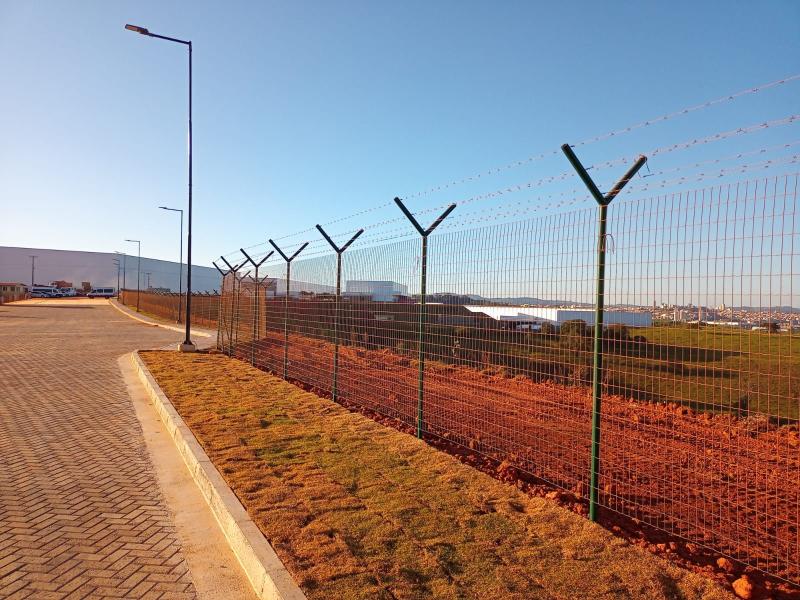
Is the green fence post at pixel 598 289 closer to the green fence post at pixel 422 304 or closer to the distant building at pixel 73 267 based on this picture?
the green fence post at pixel 422 304

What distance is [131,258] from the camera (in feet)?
475

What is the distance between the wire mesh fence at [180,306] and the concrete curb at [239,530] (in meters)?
15.6

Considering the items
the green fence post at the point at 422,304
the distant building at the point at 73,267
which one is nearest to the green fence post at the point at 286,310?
the green fence post at the point at 422,304

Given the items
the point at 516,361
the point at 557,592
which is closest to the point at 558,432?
the point at 516,361

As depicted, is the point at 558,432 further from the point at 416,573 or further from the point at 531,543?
the point at 416,573

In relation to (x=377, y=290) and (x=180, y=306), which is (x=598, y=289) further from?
(x=180, y=306)

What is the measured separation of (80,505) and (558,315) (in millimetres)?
4315

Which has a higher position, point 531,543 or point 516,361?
point 516,361

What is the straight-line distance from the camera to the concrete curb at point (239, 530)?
3.51 m

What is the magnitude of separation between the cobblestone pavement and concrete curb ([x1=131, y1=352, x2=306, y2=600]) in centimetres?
38

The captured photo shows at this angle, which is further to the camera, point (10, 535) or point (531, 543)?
point (10, 535)

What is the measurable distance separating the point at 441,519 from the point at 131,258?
15511 centimetres

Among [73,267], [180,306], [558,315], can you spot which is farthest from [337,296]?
[73,267]

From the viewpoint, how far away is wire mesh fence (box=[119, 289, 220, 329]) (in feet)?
103
